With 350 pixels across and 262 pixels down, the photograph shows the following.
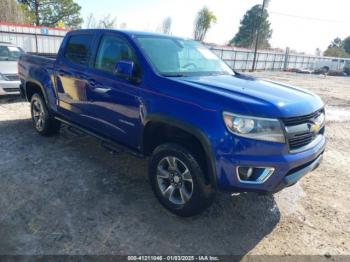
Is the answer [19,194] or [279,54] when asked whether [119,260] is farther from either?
[279,54]

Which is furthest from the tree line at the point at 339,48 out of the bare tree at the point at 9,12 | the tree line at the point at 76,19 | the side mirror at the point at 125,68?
the side mirror at the point at 125,68

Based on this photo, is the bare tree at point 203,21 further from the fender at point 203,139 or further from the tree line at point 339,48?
the fender at point 203,139

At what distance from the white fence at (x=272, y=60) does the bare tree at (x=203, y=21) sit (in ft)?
67.3

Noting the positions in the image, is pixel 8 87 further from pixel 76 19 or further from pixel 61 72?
pixel 76 19

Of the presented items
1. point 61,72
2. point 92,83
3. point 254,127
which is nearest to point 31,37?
point 61,72

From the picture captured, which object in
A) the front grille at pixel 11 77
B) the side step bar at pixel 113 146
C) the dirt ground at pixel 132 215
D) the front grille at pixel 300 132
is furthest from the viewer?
the front grille at pixel 11 77

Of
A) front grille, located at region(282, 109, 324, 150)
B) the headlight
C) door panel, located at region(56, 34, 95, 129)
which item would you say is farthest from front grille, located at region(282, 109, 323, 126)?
door panel, located at region(56, 34, 95, 129)

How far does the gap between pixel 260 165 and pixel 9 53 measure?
9.39 meters

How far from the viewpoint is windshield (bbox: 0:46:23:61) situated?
916cm

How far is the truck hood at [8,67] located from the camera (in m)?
8.39

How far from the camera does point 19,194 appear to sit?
3.56 metres

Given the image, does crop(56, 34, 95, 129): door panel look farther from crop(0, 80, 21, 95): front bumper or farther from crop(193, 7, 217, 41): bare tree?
crop(193, 7, 217, 41): bare tree

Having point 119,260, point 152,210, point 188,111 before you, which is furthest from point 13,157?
point 188,111

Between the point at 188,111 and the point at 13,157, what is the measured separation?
3.18 m
